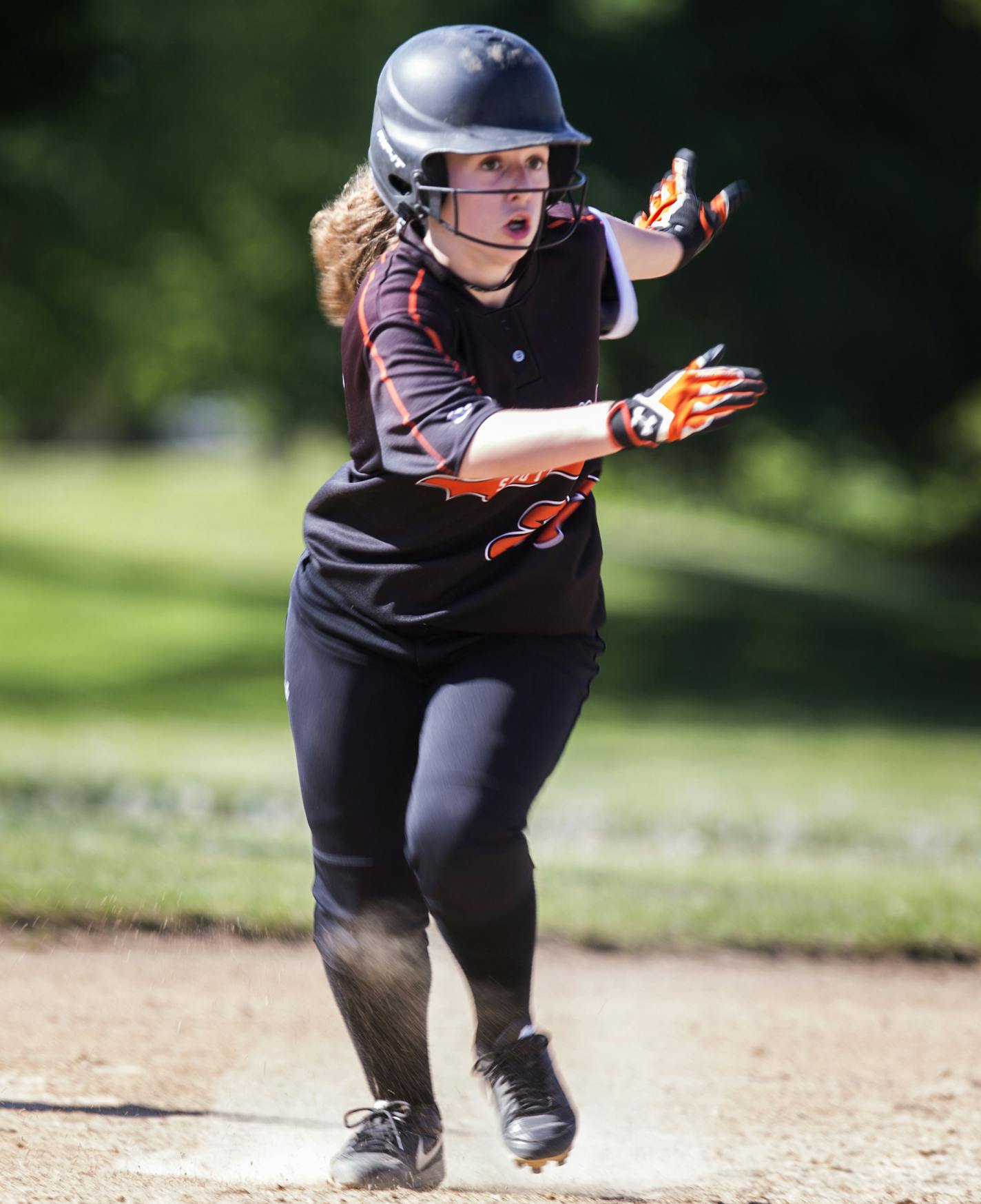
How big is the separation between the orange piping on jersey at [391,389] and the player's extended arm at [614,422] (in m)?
0.07

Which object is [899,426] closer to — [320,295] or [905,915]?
[905,915]

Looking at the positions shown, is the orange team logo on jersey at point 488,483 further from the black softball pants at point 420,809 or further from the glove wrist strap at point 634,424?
the black softball pants at point 420,809

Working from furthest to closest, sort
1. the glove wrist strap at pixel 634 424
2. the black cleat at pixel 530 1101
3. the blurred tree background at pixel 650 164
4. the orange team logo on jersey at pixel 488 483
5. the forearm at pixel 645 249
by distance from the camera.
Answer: the blurred tree background at pixel 650 164, the forearm at pixel 645 249, the black cleat at pixel 530 1101, the orange team logo on jersey at pixel 488 483, the glove wrist strap at pixel 634 424

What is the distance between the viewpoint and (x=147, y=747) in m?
12.6

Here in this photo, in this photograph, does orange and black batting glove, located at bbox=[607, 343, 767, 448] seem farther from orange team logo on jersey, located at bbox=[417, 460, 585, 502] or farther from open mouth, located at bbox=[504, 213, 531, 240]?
open mouth, located at bbox=[504, 213, 531, 240]

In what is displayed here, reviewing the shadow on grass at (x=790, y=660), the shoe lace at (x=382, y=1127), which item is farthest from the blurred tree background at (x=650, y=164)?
the shoe lace at (x=382, y=1127)

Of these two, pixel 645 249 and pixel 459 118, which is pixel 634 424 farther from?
pixel 645 249

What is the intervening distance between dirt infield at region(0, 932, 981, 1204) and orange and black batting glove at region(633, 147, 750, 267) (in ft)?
6.60

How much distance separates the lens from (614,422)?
8.39 ft

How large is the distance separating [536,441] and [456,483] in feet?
0.89

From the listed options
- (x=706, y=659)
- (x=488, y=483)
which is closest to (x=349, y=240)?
(x=488, y=483)

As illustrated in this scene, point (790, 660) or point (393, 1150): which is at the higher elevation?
point (393, 1150)

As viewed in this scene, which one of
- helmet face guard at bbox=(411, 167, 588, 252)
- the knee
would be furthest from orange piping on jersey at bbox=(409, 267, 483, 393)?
the knee

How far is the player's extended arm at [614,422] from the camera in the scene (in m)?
2.55
